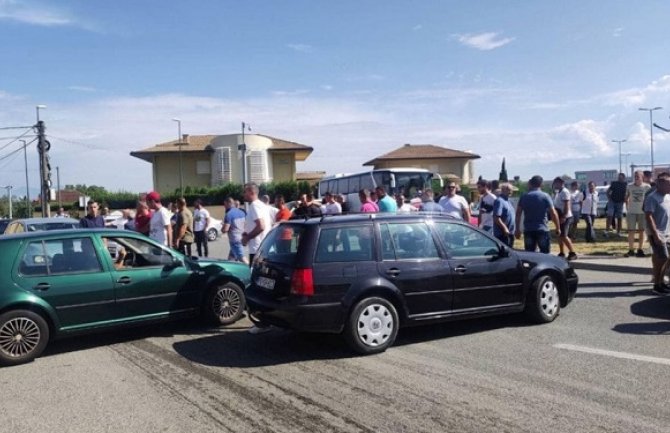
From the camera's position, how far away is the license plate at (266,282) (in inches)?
257

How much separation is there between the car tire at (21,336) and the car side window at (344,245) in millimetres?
3090

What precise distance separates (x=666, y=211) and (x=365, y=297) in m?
5.26

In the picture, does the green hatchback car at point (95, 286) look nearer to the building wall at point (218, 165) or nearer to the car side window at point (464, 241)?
the car side window at point (464, 241)

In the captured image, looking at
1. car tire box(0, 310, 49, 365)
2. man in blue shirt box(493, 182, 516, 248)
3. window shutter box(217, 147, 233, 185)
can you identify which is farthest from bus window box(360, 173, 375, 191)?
window shutter box(217, 147, 233, 185)

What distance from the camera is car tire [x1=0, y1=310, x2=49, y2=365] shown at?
6312 millimetres

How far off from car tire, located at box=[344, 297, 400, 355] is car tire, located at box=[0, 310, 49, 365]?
3.29 m

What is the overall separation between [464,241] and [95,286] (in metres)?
4.28

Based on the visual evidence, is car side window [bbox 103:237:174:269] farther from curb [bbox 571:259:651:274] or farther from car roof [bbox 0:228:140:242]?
curb [bbox 571:259:651:274]

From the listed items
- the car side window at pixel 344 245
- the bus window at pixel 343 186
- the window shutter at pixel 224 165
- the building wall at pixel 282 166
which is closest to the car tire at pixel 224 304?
the car side window at pixel 344 245

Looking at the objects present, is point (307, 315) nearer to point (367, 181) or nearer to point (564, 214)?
point (564, 214)

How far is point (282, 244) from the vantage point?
22.0 feet

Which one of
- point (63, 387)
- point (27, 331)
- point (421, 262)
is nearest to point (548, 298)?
point (421, 262)

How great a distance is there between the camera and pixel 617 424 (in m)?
4.26

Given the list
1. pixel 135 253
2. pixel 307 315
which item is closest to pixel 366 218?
pixel 307 315
